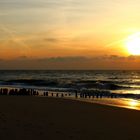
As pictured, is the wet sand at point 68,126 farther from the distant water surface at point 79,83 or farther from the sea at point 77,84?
the distant water surface at point 79,83

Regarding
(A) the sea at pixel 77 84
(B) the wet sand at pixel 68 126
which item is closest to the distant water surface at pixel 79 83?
(A) the sea at pixel 77 84

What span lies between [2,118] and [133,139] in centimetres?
547

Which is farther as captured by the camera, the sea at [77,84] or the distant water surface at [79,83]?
the distant water surface at [79,83]

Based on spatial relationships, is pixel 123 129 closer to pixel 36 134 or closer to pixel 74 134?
pixel 74 134

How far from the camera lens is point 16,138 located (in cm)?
981

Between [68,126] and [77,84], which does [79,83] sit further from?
[68,126]

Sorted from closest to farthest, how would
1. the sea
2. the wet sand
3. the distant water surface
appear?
the wet sand → the sea → the distant water surface

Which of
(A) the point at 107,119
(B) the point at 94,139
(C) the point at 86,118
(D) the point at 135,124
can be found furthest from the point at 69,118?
(B) the point at 94,139

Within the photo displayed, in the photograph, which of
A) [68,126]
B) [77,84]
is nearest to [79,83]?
[77,84]

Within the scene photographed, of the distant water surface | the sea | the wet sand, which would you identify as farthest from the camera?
the distant water surface

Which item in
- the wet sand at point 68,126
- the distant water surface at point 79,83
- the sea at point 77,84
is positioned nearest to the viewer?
the wet sand at point 68,126

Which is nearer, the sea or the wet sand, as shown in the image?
the wet sand

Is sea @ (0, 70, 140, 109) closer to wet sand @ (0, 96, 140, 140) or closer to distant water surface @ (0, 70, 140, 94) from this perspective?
distant water surface @ (0, 70, 140, 94)

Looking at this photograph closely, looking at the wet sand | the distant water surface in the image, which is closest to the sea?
the distant water surface
